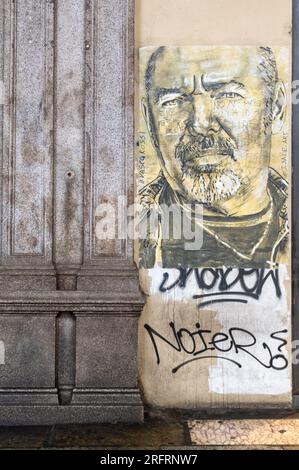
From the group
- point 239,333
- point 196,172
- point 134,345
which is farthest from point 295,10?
point 134,345

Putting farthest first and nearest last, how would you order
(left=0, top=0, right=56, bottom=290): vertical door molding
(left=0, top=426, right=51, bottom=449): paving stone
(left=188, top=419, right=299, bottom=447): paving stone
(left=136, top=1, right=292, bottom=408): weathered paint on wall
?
(left=136, top=1, right=292, bottom=408): weathered paint on wall < (left=0, top=0, right=56, bottom=290): vertical door molding < (left=188, top=419, right=299, bottom=447): paving stone < (left=0, top=426, right=51, bottom=449): paving stone

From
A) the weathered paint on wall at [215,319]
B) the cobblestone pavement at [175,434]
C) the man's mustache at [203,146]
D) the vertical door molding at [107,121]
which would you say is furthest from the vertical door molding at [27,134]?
the cobblestone pavement at [175,434]

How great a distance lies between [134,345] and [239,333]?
1080 mm

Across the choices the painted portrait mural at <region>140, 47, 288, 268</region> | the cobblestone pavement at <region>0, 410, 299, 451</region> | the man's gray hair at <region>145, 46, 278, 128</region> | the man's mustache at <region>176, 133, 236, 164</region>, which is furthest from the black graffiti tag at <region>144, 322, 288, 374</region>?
the man's gray hair at <region>145, 46, 278, 128</region>

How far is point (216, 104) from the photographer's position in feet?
17.0

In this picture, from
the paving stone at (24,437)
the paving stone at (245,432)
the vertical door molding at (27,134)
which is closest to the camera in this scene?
the paving stone at (24,437)

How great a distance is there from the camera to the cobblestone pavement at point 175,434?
4281 mm

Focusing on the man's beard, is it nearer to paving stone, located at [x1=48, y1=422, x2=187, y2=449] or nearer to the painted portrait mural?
the painted portrait mural

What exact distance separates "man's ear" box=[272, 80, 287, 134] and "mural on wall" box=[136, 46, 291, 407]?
0.03 ft

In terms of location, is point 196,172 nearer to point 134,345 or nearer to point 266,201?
point 266,201

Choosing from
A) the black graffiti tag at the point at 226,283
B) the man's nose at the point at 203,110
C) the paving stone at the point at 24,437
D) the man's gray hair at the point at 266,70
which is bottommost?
the paving stone at the point at 24,437

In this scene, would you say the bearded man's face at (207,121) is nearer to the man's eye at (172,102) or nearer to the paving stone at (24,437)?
the man's eye at (172,102)

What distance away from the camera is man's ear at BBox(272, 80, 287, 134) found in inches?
204

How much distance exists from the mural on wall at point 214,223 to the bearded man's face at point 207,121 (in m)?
0.01
